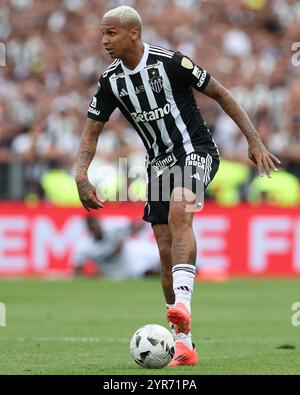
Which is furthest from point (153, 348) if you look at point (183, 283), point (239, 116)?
point (239, 116)

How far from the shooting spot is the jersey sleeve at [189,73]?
796 centimetres

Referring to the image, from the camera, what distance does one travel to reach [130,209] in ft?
64.5

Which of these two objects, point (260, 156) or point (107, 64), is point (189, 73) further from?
point (107, 64)

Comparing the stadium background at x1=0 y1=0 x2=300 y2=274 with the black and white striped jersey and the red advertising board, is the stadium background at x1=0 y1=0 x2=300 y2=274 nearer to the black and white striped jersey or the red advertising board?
the red advertising board

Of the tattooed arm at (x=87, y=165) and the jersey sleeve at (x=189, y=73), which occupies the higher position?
the jersey sleeve at (x=189, y=73)

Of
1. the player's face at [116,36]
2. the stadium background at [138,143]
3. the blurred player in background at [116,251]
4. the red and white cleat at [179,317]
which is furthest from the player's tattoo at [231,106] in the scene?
the blurred player in background at [116,251]

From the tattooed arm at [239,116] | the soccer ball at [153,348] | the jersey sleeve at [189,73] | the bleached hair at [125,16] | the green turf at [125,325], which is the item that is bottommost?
the green turf at [125,325]

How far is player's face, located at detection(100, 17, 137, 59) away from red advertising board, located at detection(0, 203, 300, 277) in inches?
445

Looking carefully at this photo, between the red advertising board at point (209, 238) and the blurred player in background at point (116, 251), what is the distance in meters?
0.27

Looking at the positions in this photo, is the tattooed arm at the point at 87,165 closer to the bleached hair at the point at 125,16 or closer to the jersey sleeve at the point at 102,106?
the jersey sleeve at the point at 102,106

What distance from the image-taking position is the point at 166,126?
8055 mm

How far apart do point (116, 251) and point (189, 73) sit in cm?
1184

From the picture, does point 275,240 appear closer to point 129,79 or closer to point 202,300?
point 202,300
